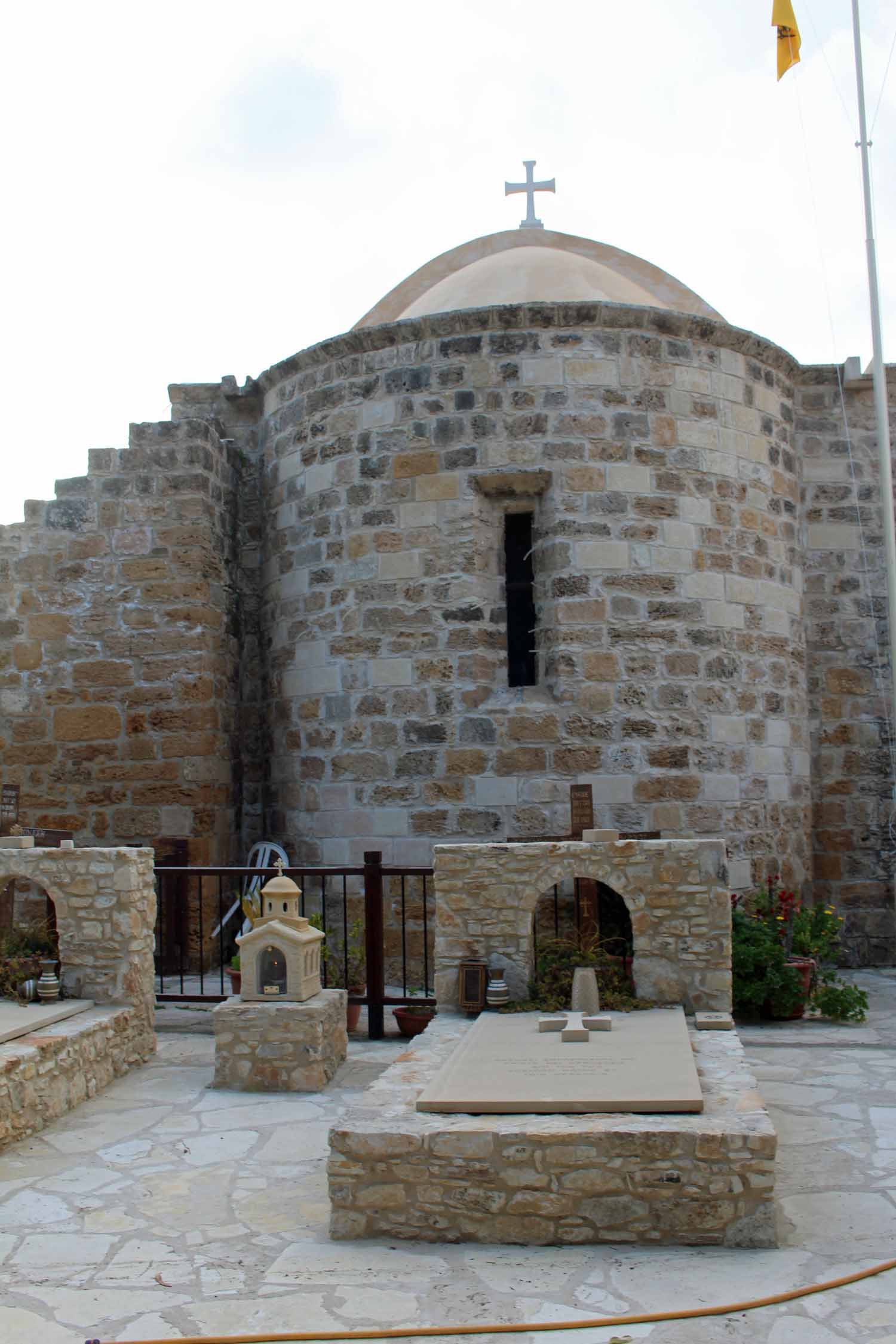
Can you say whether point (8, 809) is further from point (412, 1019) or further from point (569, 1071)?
point (569, 1071)

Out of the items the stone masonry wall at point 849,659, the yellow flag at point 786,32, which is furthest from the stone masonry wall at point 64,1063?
the yellow flag at point 786,32

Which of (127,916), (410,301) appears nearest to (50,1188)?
(127,916)

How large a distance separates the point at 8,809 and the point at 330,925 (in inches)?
99.1

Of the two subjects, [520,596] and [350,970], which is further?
[520,596]

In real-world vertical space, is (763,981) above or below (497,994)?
below

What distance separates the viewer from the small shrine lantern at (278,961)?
620cm

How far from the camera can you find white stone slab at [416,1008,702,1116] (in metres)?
4.39

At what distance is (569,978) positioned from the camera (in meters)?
6.30

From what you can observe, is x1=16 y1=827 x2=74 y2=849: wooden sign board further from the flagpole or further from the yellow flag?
the yellow flag

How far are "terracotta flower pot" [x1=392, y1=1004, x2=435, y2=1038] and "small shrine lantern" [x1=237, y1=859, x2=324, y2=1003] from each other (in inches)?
38.6

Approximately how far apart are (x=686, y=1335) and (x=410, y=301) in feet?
33.9

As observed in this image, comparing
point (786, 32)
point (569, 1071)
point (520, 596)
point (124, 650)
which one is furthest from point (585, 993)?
point (786, 32)

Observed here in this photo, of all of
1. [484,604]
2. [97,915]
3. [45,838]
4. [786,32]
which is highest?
[786,32]

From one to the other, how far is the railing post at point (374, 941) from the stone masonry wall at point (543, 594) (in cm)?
130
